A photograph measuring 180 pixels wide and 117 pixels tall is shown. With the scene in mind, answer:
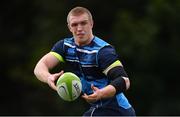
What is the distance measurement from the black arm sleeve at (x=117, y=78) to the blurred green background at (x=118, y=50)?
12118 millimetres

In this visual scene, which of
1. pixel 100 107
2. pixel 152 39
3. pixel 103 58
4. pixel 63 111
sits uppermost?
pixel 103 58

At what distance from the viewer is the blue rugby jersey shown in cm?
985

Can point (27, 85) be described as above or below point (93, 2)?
below

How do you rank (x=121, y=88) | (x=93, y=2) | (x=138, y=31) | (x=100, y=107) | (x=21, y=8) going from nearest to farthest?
(x=121, y=88) < (x=100, y=107) < (x=138, y=31) < (x=93, y=2) < (x=21, y=8)

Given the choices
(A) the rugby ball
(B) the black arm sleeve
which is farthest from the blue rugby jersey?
(A) the rugby ball

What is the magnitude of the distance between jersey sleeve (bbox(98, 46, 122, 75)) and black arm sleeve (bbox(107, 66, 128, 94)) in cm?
6

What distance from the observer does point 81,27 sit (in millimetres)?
→ 9930

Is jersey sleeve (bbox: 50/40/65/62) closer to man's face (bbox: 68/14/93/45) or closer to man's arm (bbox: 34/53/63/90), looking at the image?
man's arm (bbox: 34/53/63/90)

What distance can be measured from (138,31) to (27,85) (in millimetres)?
4417

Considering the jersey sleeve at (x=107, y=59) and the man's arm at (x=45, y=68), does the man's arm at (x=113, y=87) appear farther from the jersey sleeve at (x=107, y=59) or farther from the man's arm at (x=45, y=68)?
the man's arm at (x=45, y=68)

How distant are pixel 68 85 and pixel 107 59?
21.6 inches

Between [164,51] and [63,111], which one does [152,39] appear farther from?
[63,111]

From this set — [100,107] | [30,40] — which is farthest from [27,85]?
[100,107]

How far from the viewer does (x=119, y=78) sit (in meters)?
9.55
